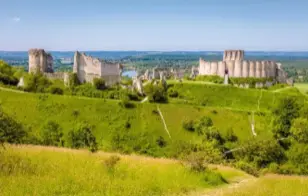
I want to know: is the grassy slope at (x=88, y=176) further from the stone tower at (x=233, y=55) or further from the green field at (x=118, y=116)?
the stone tower at (x=233, y=55)

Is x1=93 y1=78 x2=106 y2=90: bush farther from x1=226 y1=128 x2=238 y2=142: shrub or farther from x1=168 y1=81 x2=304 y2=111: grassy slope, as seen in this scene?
x1=226 y1=128 x2=238 y2=142: shrub

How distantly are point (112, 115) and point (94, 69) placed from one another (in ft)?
65.8

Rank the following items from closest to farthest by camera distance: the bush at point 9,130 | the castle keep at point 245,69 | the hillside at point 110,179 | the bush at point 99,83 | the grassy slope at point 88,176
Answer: the grassy slope at point 88,176 → the hillside at point 110,179 → the bush at point 9,130 → the bush at point 99,83 → the castle keep at point 245,69

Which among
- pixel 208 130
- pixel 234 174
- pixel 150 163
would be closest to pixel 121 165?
pixel 150 163

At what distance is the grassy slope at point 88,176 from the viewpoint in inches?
436

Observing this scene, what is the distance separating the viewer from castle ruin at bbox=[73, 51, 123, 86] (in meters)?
70.2

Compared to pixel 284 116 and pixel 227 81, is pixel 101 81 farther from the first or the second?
pixel 227 81

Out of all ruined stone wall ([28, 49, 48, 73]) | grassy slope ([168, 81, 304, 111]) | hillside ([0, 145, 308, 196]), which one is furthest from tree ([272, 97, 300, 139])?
ruined stone wall ([28, 49, 48, 73])

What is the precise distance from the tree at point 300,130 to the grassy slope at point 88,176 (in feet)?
118

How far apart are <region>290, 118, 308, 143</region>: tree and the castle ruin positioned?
3167 centimetres

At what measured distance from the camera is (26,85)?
2415 inches

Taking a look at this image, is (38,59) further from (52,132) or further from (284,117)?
(284,117)

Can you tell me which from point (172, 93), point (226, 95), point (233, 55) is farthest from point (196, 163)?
point (233, 55)

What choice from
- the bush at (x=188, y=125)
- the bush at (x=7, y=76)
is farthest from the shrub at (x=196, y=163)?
the bush at (x=7, y=76)
